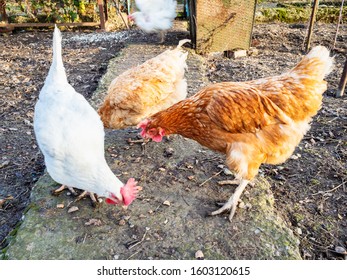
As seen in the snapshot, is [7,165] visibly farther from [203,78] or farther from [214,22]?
[214,22]

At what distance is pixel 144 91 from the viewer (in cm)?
302

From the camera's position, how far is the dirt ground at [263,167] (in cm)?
237

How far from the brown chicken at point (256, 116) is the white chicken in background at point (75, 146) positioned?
2.32ft

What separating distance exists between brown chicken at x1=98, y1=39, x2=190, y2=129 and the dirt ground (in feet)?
2.44

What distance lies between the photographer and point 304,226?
231cm

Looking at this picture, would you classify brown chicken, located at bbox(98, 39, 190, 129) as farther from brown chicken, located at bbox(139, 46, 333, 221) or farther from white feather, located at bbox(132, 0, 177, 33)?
white feather, located at bbox(132, 0, 177, 33)

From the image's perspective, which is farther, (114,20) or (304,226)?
(114,20)

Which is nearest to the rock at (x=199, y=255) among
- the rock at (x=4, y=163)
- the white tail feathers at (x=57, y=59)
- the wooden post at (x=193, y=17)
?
the white tail feathers at (x=57, y=59)

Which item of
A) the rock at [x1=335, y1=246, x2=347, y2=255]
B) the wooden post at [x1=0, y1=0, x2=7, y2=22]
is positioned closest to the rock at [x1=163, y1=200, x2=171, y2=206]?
the rock at [x1=335, y1=246, x2=347, y2=255]

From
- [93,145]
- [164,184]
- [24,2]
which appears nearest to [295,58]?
[164,184]

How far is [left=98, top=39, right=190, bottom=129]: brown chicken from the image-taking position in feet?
9.77

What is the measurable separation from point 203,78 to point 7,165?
2.90m

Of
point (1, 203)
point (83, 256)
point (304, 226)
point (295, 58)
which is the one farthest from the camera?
point (295, 58)

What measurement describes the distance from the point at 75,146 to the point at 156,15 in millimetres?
4893
